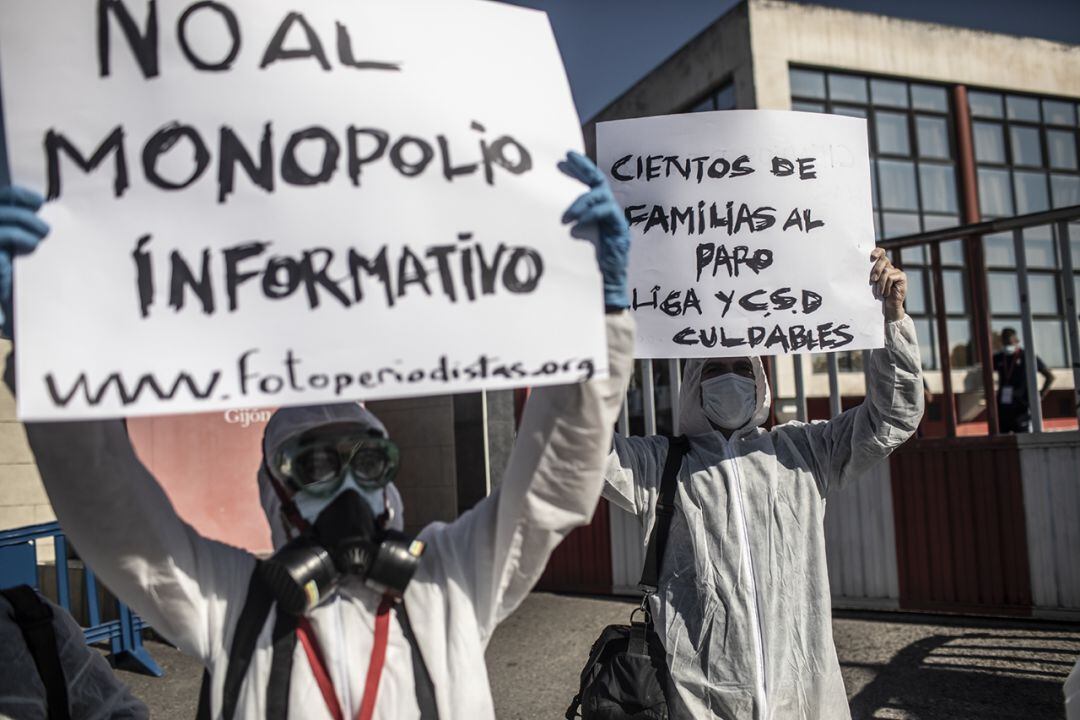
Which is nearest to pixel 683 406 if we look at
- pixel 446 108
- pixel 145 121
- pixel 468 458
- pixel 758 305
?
pixel 758 305

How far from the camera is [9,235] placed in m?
1.45

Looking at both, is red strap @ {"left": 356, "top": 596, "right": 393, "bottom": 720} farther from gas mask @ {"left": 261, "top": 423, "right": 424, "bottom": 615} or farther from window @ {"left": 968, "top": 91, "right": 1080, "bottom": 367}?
window @ {"left": 968, "top": 91, "right": 1080, "bottom": 367}

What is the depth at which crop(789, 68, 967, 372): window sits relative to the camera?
1544cm

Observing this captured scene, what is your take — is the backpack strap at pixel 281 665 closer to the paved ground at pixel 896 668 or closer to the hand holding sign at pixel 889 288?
the hand holding sign at pixel 889 288

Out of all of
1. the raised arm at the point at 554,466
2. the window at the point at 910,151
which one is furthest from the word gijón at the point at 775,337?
the window at the point at 910,151

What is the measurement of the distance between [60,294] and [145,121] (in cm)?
35

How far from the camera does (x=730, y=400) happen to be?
9.73ft

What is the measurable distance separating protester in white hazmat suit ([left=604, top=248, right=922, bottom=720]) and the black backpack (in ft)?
0.11

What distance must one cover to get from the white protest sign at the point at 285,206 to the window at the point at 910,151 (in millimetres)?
14553

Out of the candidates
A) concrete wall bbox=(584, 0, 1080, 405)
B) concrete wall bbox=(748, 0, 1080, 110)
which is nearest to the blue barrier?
concrete wall bbox=(584, 0, 1080, 405)

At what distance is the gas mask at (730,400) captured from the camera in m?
2.96

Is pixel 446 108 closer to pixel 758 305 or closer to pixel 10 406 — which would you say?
pixel 758 305

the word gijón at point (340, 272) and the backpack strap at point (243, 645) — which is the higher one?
the word gijón at point (340, 272)

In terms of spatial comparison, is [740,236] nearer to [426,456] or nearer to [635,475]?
[635,475]
